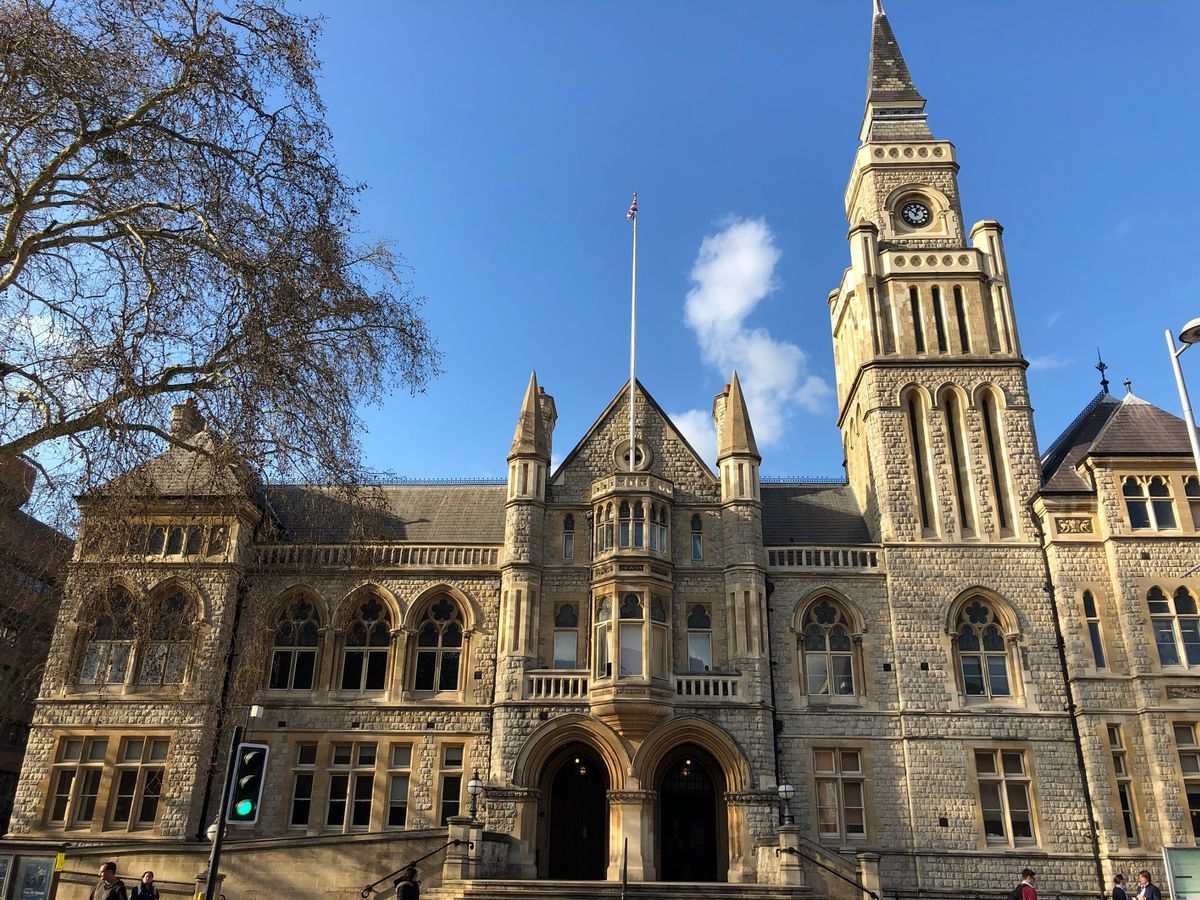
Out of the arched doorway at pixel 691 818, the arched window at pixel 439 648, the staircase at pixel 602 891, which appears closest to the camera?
the staircase at pixel 602 891

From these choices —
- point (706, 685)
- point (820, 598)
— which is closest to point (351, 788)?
point (706, 685)

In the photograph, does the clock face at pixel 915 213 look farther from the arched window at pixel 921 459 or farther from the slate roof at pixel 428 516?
the slate roof at pixel 428 516

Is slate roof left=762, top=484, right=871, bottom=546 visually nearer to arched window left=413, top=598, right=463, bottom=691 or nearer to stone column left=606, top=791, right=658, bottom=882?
stone column left=606, top=791, right=658, bottom=882

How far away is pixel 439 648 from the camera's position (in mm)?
26609

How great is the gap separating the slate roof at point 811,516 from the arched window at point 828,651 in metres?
2.09

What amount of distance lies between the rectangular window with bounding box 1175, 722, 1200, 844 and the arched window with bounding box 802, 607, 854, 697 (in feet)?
25.6

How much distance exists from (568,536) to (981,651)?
11.4 m

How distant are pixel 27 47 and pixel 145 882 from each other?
1297cm

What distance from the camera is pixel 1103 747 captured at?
23.8 metres

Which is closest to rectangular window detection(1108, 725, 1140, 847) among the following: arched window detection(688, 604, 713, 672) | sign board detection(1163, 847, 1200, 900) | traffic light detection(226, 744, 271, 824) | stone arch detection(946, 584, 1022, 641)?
stone arch detection(946, 584, 1022, 641)

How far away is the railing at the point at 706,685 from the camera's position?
80.7 ft

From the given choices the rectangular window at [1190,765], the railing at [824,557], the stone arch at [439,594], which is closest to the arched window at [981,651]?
the railing at [824,557]

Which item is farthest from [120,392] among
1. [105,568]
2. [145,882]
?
[145,882]

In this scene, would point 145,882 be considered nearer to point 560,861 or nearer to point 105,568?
point 105,568
